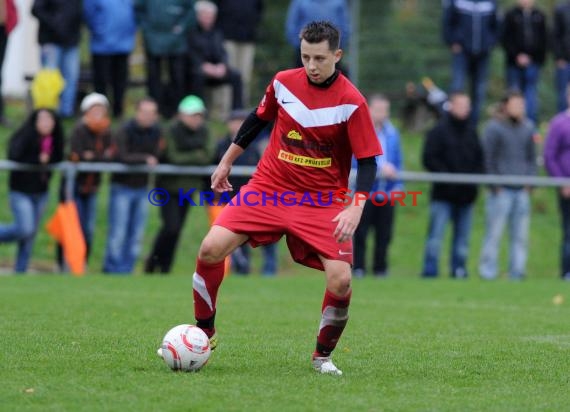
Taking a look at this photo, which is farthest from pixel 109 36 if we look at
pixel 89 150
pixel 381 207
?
pixel 381 207

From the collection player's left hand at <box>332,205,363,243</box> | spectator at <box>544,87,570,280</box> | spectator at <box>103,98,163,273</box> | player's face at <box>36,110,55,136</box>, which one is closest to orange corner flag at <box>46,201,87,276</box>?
spectator at <box>103,98,163,273</box>

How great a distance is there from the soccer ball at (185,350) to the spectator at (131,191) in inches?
307

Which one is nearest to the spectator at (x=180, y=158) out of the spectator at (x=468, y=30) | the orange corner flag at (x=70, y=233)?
the orange corner flag at (x=70, y=233)

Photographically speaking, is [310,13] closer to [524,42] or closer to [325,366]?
[524,42]

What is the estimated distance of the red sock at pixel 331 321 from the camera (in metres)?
7.25

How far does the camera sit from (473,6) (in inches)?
722

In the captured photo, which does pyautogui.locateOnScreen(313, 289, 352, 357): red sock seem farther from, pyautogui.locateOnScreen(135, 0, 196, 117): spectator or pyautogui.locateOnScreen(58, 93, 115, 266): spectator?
pyautogui.locateOnScreen(135, 0, 196, 117): spectator

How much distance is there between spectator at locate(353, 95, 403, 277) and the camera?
1505 cm

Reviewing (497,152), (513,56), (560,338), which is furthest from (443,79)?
(560,338)

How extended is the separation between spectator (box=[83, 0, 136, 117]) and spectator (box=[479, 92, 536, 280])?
19.1 ft

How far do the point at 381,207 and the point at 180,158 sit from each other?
2715 mm

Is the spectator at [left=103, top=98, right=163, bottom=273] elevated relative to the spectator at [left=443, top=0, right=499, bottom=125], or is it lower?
lower

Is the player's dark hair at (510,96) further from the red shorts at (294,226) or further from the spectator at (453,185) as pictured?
the red shorts at (294,226)

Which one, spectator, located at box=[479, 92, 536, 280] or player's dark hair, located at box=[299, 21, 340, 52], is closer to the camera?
player's dark hair, located at box=[299, 21, 340, 52]
